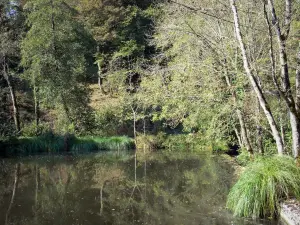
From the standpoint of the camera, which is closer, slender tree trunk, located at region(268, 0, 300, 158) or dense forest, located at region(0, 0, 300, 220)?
slender tree trunk, located at region(268, 0, 300, 158)

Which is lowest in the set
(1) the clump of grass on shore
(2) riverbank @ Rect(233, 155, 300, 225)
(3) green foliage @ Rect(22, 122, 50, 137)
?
(2) riverbank @ Rect(233, 155, 300, 225)

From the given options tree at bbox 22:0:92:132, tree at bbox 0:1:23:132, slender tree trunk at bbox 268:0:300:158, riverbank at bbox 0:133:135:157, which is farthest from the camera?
tree at bbox 0:1:23:132

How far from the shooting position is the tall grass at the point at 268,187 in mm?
6551

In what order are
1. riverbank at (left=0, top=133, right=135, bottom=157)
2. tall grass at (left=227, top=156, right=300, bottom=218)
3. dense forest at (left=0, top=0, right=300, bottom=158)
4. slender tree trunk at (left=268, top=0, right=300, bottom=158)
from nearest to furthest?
slender tree trunk at (left=268, top=0, right=300, bottom=158)
tall grass at (left=227, top=156, right=300, bottom=218)
dense forest at (left=0, top=0, right=300, bottom=158)
riverbank at (left=0, top=133, right=135, bottom=157)

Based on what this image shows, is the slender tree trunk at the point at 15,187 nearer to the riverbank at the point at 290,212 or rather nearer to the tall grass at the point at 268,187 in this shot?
the tall grass at the point at 268,187

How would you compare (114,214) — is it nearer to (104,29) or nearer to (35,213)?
(35,213)

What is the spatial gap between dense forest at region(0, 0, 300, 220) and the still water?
Answer: 104 centimetres

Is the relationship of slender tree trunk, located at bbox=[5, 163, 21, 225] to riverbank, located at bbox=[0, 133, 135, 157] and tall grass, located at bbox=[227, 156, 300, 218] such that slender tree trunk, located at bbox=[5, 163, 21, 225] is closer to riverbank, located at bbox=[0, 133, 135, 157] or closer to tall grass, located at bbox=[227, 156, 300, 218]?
riverbank, located at bbox=[0, 133, 135, 157]

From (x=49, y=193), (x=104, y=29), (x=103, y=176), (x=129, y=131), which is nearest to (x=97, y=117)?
(x=129, y=131)

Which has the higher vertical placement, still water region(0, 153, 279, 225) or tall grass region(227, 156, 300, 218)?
tall grass region(227, 156, 300, 218)

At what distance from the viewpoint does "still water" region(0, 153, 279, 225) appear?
7453mm

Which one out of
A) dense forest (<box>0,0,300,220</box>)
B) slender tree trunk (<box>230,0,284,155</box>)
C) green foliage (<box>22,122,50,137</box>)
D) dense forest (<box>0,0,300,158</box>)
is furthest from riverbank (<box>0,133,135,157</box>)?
slender tree trunk (<box>230,0,284,155</box>)

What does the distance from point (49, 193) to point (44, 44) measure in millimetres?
10953

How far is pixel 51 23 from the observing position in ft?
63.6
